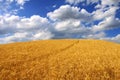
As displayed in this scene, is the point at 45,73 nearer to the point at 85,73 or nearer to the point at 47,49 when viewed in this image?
the point at 85,73

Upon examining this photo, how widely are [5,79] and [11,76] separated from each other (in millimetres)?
A: 833

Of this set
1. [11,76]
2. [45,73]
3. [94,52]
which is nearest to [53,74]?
[45,73]

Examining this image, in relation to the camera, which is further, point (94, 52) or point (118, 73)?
point (94, 52)

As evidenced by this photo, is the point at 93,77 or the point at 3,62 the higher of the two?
the point at 3,62

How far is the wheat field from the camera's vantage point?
27219mm

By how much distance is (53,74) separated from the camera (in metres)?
27.5

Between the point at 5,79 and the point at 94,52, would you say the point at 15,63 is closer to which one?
the point at 5,79

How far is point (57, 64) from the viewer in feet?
99.0

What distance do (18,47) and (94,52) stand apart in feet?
39.8

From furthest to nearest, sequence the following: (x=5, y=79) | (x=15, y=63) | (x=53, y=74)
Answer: (x=15, y=63)
(x=53, y=74)
(x=5, y=79)

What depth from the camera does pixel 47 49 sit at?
3750cm

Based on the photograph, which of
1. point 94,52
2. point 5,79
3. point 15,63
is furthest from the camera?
point 94,52

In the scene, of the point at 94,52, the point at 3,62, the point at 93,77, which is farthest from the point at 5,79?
the point at 94,52

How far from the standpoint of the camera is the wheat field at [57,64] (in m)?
27.2
